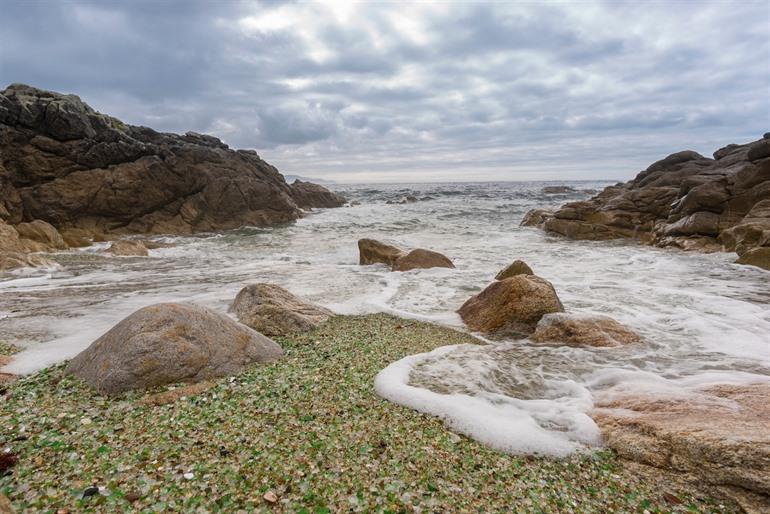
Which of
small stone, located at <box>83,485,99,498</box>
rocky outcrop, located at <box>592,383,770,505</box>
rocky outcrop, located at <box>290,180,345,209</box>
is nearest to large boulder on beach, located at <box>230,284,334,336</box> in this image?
small stone, located at <box>83,485,99,498</box>

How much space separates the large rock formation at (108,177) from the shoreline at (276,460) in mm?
19396

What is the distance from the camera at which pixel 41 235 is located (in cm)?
1550

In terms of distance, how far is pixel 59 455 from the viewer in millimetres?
2891

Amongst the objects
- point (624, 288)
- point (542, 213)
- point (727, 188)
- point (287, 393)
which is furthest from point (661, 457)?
point (542, 213)

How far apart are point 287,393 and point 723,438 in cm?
362

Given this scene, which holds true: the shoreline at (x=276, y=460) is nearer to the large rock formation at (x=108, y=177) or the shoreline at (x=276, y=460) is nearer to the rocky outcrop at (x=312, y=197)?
the large rock formation at (x=108, y=177)

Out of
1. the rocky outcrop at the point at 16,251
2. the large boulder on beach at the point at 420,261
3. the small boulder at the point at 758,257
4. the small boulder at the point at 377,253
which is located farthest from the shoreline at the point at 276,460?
the small boulder at the point at 758,257

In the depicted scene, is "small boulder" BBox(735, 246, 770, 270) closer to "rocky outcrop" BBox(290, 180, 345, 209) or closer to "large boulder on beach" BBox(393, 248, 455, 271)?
"large boulder on beach" BBox(393, 248, 455, 271)

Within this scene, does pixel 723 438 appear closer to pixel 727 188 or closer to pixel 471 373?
pixel 471 373

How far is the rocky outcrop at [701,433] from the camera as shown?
2891mm

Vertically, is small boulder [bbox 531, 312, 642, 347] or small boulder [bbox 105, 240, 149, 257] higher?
small boulder [bbox 105, 240, 149, 257]

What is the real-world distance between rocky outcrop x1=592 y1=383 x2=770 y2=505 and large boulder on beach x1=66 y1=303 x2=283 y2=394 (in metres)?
3.80

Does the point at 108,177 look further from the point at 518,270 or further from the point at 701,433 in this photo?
the point at 701,433

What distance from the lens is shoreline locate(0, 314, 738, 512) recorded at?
260 centimetres
